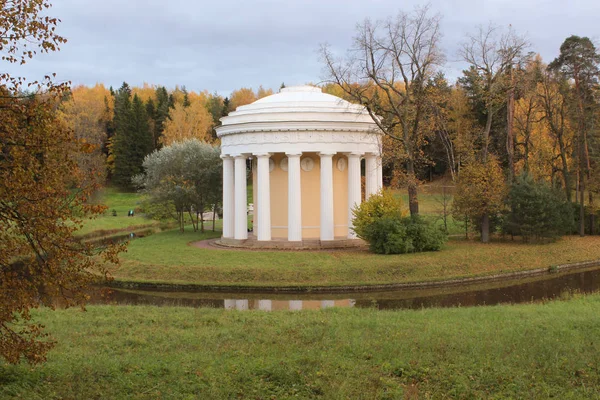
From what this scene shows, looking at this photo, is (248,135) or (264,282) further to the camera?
(248,135)

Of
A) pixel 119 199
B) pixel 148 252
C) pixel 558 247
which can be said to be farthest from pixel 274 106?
pixel 119 199

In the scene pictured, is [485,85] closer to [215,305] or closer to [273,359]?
[215,305]

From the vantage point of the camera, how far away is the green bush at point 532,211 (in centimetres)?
3116

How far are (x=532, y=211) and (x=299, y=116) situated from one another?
13762 mm

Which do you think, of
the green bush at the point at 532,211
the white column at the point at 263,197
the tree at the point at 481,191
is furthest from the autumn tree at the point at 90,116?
the green bush at the point at 532,211

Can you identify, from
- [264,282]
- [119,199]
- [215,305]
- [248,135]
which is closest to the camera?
[215,305]

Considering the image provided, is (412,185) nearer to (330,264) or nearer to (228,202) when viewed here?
(330,264)

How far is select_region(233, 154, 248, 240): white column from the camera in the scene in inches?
1296

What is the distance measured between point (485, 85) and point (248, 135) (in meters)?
13.6

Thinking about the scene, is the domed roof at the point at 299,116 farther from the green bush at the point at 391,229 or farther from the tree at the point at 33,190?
the tree at the point at 33,190

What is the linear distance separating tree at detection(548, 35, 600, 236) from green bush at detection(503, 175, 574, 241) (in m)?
5.03

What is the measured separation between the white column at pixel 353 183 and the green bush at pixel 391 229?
2827mm

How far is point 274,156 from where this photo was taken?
33.2 metres

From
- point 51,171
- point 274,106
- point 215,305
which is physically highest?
point 274,106
